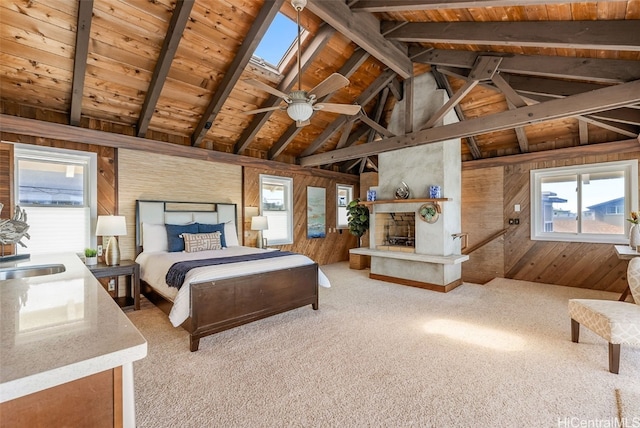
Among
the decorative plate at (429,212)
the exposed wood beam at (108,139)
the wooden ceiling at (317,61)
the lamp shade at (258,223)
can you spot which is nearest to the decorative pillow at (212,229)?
the lamp shade at (258,223)

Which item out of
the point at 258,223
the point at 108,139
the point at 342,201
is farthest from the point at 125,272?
the point at 342,201

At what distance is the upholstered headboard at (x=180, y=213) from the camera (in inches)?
185

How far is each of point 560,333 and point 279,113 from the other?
5.32m

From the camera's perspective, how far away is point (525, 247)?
5969 mm

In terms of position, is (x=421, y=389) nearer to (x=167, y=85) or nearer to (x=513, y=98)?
(x=513, y=98)

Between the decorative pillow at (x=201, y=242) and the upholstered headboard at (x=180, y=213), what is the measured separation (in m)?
0.66

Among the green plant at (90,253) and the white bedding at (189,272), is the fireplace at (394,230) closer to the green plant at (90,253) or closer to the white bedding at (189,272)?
the white bedding at (189,272)

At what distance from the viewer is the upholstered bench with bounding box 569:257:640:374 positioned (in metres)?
2.37

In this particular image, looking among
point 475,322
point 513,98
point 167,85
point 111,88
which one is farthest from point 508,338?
point 111,88

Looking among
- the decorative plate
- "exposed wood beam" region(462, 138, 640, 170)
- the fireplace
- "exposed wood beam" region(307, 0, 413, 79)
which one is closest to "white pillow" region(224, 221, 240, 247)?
the fireplace

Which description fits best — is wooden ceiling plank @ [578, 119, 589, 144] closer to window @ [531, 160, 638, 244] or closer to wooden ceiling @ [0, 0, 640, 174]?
wooden ceiling @ [0, 0, 640, 174]

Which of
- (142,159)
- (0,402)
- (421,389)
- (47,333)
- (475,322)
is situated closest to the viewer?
(0,402)

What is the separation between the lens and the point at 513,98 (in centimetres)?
398

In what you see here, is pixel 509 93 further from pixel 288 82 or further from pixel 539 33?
pixel 288 82
